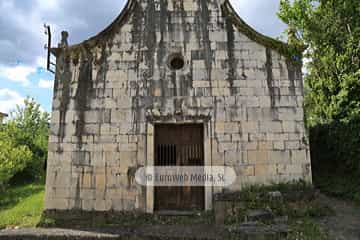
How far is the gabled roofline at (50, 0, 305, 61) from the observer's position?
7.20 meters

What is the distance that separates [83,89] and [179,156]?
296 cm

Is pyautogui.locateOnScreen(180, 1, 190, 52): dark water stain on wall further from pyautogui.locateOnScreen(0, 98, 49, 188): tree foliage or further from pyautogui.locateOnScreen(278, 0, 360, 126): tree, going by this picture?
pyautogui.locateOnScreen(0, 98, 49, 188): tree foliage

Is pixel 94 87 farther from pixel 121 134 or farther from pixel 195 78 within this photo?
pixel 195 78

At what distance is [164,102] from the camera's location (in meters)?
7.07

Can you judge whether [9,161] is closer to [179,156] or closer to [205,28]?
[179,156]

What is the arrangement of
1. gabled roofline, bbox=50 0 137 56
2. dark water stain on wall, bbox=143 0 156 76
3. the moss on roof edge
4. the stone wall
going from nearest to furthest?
1. the stone wall
2. the moss on roof edge
3. dark water stain on wall, bbox=143 0 156 76
4. gabled roofline, bbox=50 0 137 56

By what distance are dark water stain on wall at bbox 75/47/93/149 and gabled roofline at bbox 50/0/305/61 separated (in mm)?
356

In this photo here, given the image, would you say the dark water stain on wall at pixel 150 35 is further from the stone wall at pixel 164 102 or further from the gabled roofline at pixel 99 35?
the gabled roofline at pixel 99 35

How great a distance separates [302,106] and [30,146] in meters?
15.9

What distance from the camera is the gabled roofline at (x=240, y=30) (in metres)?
7.20

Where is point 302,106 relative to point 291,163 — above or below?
above

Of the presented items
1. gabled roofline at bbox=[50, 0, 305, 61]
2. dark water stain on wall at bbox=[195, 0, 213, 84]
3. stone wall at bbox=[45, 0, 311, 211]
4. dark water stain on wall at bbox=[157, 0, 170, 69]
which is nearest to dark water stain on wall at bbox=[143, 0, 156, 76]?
stone wall at bbox=[45, 0, 311, 211]

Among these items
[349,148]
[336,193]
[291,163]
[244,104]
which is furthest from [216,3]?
[336,193]

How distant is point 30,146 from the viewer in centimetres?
1720
